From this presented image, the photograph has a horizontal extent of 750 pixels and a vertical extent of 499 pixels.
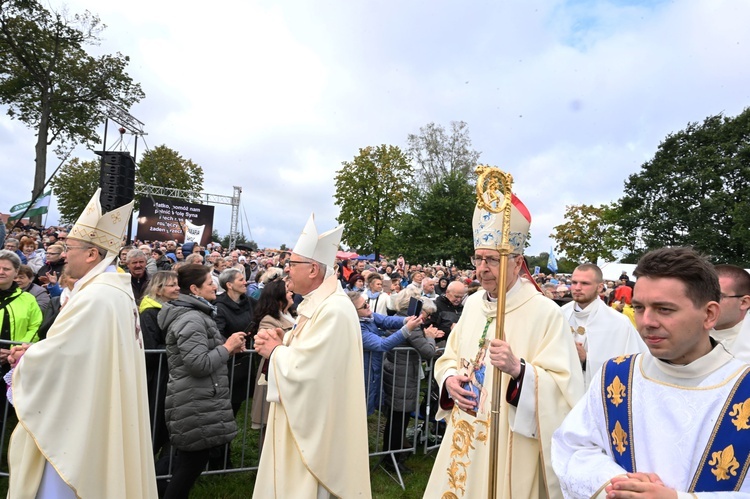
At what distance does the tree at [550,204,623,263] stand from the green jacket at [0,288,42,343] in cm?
A: 4897

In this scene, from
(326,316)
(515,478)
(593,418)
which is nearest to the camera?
(593,418)

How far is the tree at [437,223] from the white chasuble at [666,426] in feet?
109

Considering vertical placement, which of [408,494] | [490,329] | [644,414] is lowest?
[408,494]

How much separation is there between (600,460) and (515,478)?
1.15m

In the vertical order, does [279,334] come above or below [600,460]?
above

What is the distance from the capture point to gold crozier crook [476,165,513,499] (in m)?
2.92

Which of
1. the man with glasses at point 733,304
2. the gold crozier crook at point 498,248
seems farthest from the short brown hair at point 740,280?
the gold crozier crook at point 498,248

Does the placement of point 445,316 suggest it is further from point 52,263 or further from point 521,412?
point 52,263

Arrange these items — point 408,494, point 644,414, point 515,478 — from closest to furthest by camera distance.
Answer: point 644,414, point 515,478, point 408,494

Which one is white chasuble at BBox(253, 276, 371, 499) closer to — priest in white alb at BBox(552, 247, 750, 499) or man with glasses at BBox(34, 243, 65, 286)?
priest in white alb at BBox(552, 247, 750, 499)

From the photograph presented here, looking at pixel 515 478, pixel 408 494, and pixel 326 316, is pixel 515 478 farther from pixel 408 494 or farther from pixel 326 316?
pixel 408 494

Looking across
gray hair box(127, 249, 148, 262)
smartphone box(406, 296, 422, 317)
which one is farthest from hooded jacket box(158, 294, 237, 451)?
smartphone box(406, 296, 422, 317)

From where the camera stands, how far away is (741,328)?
3.52 m

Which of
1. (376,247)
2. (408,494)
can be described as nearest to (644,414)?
(408,494)
